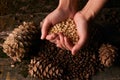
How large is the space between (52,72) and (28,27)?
7.8 inches

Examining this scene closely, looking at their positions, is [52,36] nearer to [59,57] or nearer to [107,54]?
[59,57]

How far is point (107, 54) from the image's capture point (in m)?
1.30

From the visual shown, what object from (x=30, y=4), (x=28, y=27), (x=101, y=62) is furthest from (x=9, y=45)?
(x=101, y=62)

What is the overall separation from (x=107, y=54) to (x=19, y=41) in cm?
33

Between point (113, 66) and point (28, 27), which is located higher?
point (28, 27)

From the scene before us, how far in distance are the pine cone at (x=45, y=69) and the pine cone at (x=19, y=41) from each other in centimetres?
6

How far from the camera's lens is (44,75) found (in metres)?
1.33

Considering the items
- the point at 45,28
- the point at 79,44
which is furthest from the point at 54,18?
the point at 79,44

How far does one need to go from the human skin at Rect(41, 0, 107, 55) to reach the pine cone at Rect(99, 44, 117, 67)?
0.34 ft

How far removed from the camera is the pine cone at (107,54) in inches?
51.1

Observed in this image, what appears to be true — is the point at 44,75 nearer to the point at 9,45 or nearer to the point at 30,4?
the point at 9,45

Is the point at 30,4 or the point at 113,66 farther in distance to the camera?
the point at 30,4

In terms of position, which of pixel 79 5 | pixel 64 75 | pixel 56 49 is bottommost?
pixel 64 75

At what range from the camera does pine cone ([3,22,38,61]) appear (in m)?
1.32
